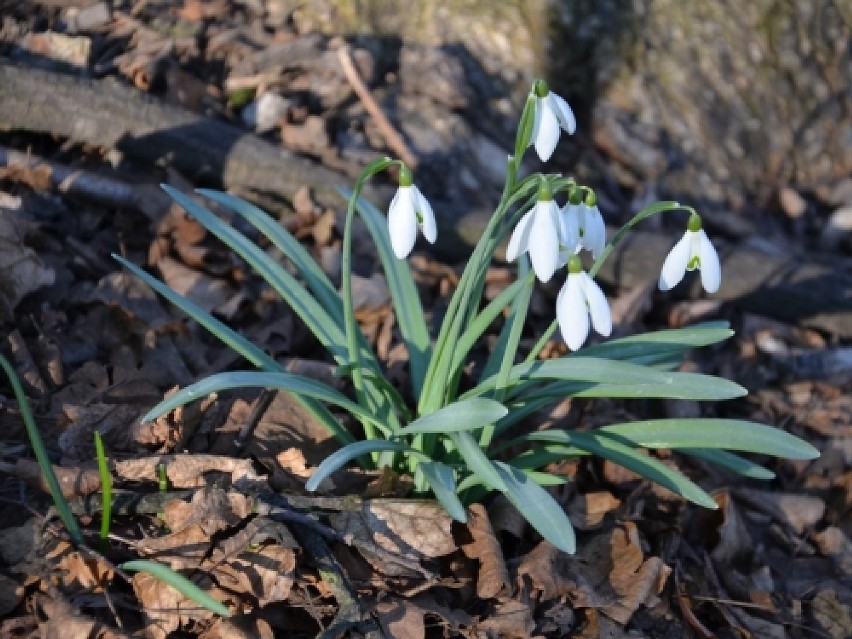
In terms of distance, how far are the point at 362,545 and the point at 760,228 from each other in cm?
247

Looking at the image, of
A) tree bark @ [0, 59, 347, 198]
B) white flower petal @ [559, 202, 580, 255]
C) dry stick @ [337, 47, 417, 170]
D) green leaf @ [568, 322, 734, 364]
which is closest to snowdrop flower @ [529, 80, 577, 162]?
white flower petal @ [559, 202, 580, 255]

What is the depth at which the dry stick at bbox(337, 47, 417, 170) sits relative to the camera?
335cm

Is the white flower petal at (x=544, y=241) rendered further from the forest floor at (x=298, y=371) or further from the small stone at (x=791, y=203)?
the small stone at (x=791, y=203)

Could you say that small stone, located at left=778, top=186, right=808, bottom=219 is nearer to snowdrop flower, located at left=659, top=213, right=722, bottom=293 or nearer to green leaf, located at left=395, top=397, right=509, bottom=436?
snowdrop flower, located at left=659, top=213, right=722, bottom=293

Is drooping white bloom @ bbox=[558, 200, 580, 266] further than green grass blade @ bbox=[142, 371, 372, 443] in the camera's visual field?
No

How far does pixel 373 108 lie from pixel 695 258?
175cm

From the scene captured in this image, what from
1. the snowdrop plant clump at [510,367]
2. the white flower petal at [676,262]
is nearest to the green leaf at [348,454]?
the snowdrop plant clump at [510,367]

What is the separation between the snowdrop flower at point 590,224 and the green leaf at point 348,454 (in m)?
0.55

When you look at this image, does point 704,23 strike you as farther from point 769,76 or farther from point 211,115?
point 211,115

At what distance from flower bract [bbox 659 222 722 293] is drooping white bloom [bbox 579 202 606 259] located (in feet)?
0.44

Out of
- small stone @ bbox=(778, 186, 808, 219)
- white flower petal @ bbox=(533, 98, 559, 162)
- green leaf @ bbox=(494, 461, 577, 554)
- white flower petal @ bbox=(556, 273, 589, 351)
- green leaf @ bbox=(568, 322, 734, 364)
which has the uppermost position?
white flower petal @ bbox=(533, 98, 559, 162)

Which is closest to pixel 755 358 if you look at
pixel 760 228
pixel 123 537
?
pixel 760 228

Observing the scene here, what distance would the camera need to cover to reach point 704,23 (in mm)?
3879

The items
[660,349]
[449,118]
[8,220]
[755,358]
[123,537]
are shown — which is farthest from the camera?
[449,118]
